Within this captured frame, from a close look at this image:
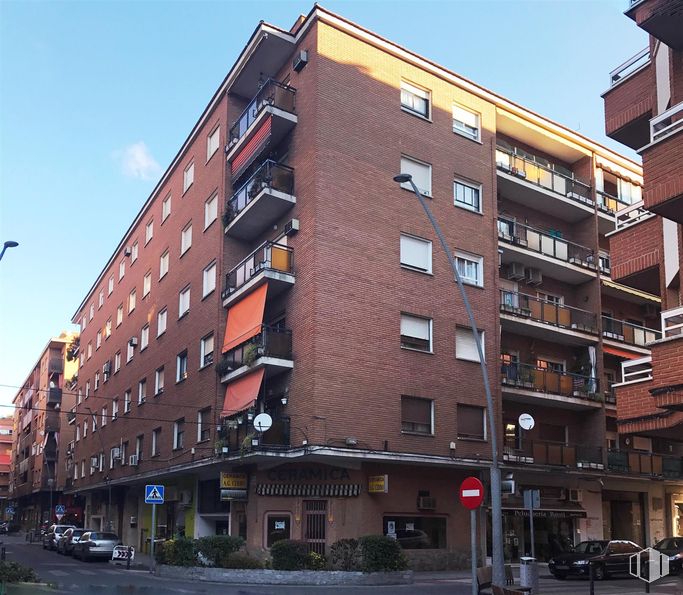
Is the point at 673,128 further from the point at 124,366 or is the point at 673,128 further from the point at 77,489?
the point at 77,489

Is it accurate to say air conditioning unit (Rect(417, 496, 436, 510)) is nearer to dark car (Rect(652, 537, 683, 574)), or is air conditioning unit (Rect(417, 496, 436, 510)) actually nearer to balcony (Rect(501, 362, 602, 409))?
balcony (Rect(501, 362, 602, 409))

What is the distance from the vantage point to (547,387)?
30250 mm

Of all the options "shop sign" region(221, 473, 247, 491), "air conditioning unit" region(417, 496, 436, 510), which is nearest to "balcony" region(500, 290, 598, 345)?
"air conditioning unit" region(417, 496, 436, 510)

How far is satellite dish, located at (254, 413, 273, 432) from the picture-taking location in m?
24.4

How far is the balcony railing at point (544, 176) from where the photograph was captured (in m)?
31.8

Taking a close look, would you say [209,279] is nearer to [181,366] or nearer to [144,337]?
[181,366]

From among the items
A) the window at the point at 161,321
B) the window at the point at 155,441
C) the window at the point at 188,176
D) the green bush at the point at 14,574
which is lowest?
the green bush at the point at 14,574

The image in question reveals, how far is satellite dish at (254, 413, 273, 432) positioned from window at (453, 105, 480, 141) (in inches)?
498

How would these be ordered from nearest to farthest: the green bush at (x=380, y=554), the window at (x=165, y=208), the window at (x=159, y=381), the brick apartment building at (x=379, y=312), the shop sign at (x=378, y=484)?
the green bush at (x=380, y=554)
the shop sign at (x=378, y=484)
the brick apartment building at (x=379, y=312)
the window at (x=159, y=381)
the window at (x=165, y=208)

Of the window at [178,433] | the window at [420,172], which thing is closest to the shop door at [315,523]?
the window at [178,433]

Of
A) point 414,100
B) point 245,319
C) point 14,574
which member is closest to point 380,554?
point 245,319

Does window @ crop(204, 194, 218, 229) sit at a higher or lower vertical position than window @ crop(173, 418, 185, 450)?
higher

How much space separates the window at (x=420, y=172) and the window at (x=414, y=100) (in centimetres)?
182

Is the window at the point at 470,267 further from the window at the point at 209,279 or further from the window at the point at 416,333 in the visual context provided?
the window at the point at 209,279
